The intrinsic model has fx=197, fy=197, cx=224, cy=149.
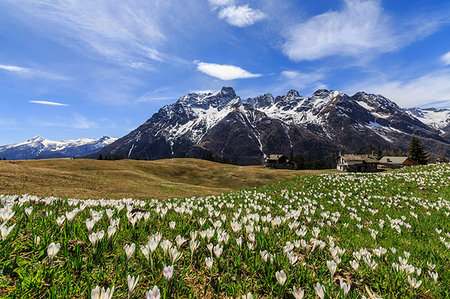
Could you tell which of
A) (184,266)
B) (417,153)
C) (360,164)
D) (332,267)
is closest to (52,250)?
(184,266)

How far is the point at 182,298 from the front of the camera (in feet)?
7.52

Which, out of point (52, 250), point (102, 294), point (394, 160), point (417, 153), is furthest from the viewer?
point (394, 160)

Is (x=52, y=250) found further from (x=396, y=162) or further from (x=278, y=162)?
(x=396, y=162)

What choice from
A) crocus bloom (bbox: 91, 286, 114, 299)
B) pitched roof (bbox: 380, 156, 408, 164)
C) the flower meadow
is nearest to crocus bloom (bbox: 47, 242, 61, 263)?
the flower meadow

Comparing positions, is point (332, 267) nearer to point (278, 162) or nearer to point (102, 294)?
point (102, 294)

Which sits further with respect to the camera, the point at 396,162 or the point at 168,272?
Result: the point at 396,162

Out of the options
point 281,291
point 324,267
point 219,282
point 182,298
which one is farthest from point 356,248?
point 182,298

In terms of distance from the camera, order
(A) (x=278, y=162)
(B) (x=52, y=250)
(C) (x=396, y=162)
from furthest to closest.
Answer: (A) (x=278, y=162) → (C) (x=396, y=162) → (B) (x=52, y=250)

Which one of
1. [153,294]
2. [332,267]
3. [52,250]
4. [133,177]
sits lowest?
[133,177]

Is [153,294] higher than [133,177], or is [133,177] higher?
[153,294]

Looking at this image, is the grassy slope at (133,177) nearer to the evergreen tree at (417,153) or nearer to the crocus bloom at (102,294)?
the crocus bloom at (102,294)

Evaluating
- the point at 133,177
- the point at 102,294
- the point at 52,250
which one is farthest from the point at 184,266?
the point at 133,177

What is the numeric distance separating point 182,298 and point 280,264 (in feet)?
5.12

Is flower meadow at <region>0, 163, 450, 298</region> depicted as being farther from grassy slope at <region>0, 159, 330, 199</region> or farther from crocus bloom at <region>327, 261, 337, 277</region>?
grassy slope at <region>0, 159, 330, 199</region>
